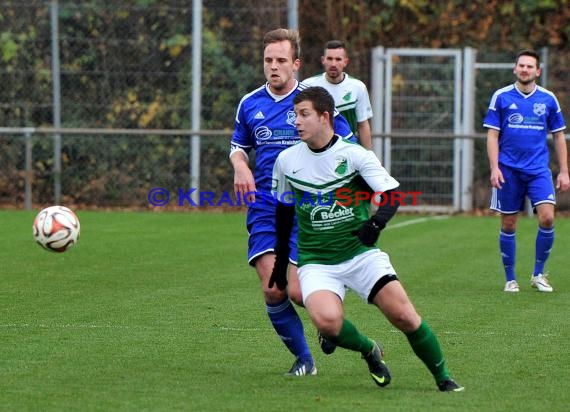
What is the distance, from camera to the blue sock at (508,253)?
10.6 metres

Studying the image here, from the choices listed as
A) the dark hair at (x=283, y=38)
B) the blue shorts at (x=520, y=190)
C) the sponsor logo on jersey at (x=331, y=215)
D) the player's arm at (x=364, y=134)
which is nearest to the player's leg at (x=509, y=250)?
the blue shorts at (x=520, y=190)

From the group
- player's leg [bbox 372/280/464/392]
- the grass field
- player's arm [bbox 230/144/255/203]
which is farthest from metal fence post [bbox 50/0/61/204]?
player's leg [bbox 372/280/464/392]

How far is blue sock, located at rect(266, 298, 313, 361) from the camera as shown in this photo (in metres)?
6.81

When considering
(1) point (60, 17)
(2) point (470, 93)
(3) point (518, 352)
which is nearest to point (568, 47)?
(2) point (470, 93)

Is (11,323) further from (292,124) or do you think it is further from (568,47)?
(568,47)

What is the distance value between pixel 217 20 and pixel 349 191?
44.3ft

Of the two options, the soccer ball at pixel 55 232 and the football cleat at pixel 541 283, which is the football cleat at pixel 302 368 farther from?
the football cleat at pixel 541 283

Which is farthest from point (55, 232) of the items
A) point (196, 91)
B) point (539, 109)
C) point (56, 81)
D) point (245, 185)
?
point (56, 81)

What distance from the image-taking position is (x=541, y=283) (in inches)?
416

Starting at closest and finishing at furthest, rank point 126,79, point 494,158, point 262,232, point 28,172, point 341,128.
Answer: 1. point 341,128
2. point 262,232
3. point 494,158
4. point 28,172
5. point 126,79

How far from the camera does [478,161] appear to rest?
772 inches

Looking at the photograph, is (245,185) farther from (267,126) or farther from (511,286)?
(511,286)

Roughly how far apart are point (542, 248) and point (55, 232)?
14.8ft

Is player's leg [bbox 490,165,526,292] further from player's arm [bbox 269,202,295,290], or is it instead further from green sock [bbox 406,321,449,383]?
green sock [bbox 406,321,449,383]
